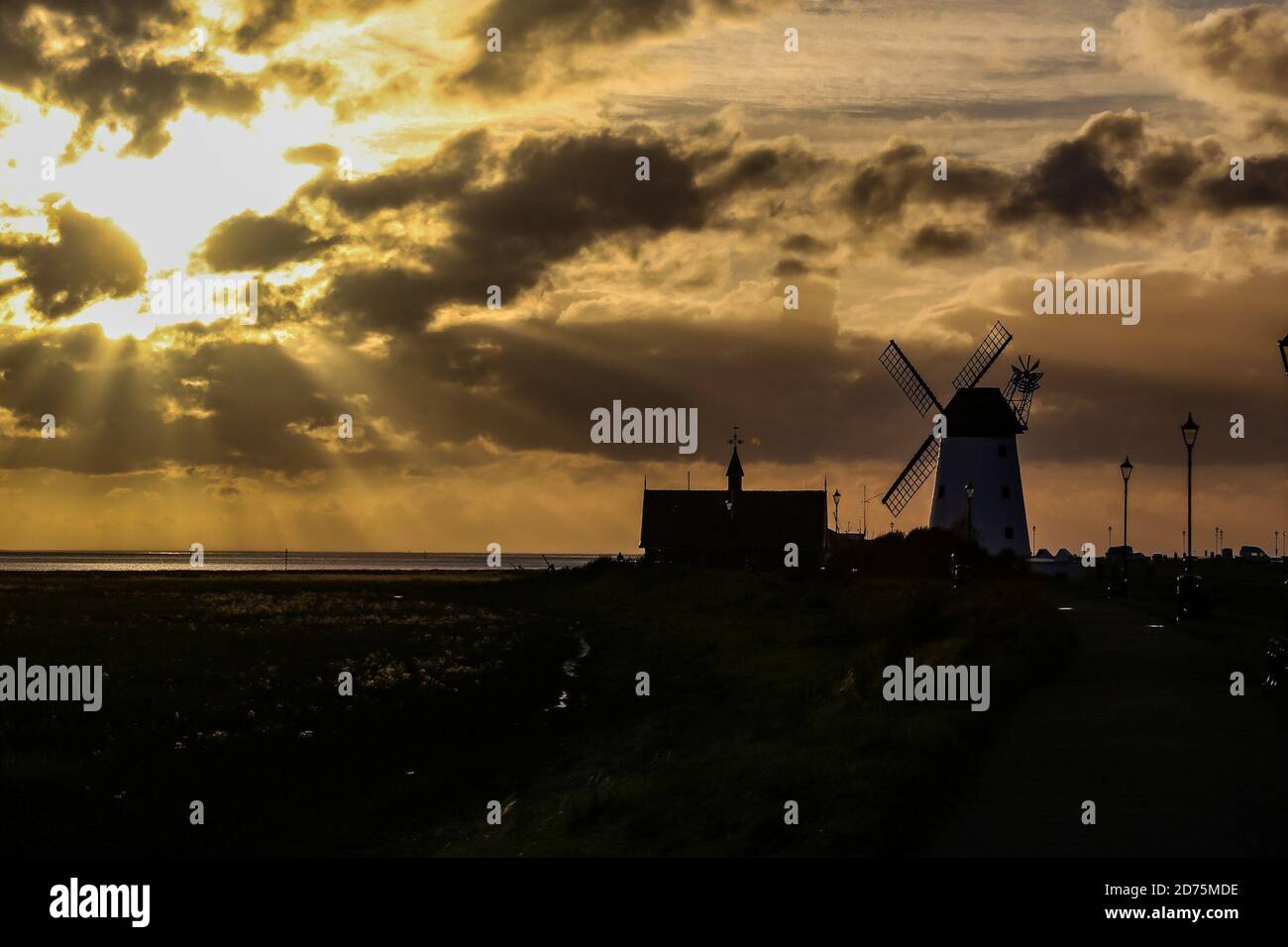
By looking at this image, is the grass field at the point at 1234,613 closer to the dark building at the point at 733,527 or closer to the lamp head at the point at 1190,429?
the lamp head at the point at 1190,429

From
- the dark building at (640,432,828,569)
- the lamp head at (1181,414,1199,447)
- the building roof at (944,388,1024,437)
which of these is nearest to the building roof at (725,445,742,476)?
the dark building at (640,432,828,569)

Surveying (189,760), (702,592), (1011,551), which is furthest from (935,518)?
(189,760)

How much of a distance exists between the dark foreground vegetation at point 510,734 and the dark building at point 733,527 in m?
53.7

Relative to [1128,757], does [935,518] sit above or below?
above

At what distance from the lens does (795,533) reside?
10506cm

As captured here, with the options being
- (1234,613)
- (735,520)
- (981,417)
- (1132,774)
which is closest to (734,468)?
(735,520)

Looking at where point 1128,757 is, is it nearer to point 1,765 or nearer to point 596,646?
point 1,765

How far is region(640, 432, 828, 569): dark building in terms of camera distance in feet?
343

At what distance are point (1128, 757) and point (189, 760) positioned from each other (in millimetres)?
15507

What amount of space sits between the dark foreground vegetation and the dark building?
53.7m

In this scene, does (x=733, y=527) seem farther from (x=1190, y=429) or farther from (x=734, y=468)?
(x=1190, y=429)

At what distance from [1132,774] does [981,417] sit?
5701cm

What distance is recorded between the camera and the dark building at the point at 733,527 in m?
105
